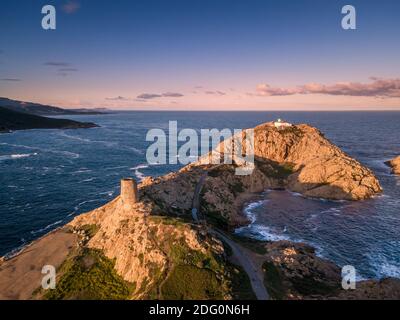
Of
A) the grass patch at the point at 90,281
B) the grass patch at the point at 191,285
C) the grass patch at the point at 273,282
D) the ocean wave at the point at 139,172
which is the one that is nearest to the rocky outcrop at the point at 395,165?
the grass patch at the point at 273,282

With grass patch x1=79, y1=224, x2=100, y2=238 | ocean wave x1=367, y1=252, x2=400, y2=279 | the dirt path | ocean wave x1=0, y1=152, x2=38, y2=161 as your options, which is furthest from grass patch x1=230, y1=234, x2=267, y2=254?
ocean wave x1=0, y1=152, x2=38, y2=161

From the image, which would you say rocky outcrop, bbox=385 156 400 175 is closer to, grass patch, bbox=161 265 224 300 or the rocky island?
the rocky island

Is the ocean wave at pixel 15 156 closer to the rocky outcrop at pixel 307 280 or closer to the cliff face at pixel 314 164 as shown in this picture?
the cliff face at pixel 314 164

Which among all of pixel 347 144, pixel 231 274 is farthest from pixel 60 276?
pixel 347 144

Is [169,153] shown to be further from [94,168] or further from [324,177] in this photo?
[324,177]

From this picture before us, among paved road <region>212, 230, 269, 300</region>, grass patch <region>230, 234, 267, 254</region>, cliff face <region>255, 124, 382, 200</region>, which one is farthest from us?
cliff face <region>255, 124, 382, 200</region>

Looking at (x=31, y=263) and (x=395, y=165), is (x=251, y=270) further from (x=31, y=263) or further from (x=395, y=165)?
(x=395, y=165)
